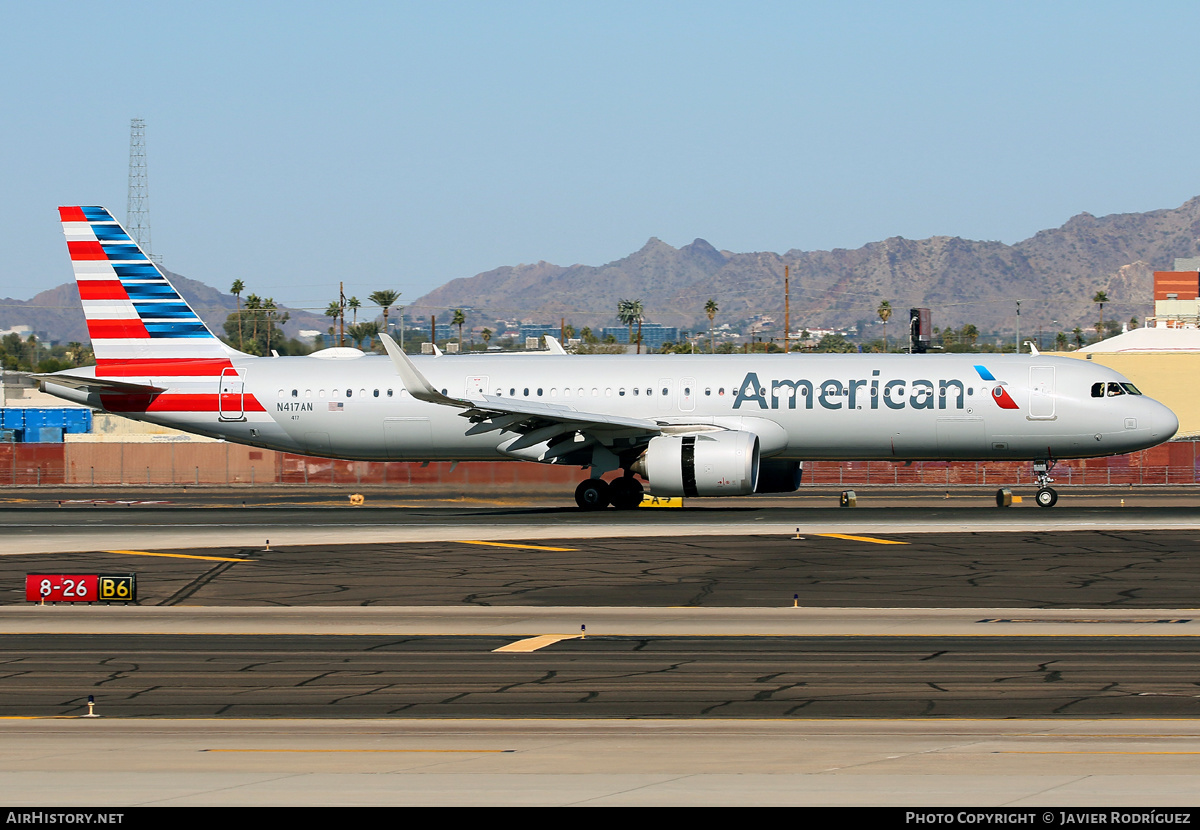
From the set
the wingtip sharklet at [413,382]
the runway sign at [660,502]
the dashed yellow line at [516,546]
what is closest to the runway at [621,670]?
the dashed yellow line at [516,546]

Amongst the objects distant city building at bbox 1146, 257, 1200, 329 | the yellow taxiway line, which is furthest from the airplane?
distant city building at bbox 1146, 257, 1200, 329

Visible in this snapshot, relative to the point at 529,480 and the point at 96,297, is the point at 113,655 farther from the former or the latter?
the point at 529,480

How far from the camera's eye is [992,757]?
36.1 ft

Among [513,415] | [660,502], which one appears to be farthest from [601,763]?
[660,502]

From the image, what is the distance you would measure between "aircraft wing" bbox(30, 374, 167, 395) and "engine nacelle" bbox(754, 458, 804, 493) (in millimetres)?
18436

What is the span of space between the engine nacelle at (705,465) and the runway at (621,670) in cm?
338

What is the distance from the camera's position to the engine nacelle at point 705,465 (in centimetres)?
3366

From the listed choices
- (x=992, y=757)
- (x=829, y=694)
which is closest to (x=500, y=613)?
(x=829, y=694)

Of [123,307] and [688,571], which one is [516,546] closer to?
[688,571]

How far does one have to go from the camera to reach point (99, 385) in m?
38.4

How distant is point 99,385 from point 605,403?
15439 millimetres

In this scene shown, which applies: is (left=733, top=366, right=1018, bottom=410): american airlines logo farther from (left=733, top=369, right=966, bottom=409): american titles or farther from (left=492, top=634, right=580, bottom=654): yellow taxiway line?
(left=492, top=634, right=580, bottom=654): yellow taxiway line

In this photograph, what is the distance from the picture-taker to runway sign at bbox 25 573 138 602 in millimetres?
21719

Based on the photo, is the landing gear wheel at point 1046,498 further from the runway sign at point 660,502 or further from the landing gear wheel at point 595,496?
the landing gear wheel at point 595,496
